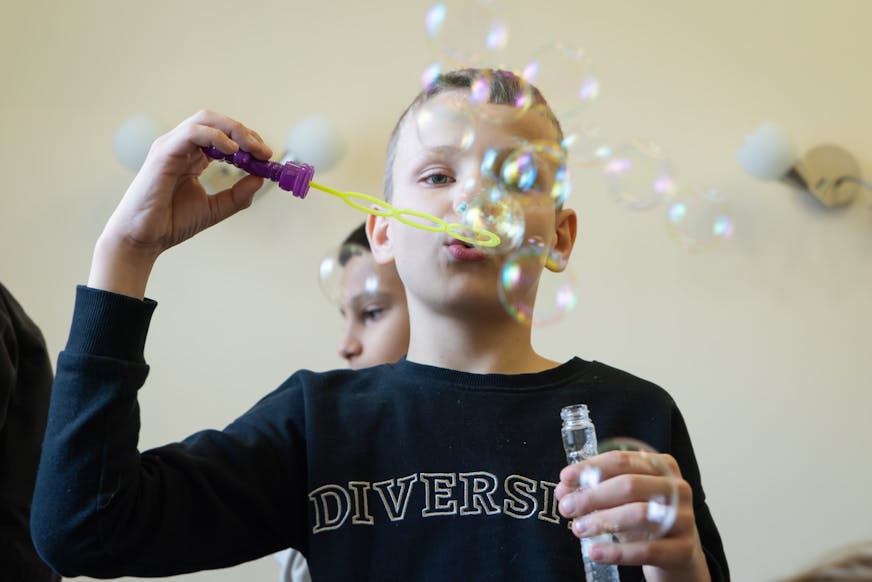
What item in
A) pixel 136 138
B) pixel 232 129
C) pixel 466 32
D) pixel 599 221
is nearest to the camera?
pixel 232 129

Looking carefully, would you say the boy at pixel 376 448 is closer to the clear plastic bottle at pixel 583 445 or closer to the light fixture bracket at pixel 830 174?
the clear plastic bottle at pixel 583 445

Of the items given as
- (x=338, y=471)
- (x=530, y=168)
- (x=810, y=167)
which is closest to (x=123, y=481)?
(x=338, y=471)

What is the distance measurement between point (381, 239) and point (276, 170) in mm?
264

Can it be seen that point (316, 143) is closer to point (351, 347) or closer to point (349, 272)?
point (349, 272)

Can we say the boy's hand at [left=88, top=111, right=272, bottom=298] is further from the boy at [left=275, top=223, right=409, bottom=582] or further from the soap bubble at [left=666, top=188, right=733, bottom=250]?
the soap bubble at [left=666, top=188, right=733, bottom=250]

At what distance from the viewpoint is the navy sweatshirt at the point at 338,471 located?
81 centimetres

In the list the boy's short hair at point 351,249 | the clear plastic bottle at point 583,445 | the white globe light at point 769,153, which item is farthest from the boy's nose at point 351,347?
the white globe light at point 769,153

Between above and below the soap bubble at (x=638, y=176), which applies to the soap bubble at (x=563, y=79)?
above

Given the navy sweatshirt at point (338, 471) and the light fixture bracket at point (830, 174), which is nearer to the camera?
the navy sweatshirt at point (338, 471)

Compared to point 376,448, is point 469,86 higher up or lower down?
higher up

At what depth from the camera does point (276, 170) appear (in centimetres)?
89

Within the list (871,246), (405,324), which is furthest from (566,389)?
(871,246)

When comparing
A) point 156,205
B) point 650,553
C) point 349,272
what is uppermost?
point 349,272

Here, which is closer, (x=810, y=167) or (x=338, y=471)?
(x=338, y=471)
